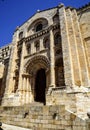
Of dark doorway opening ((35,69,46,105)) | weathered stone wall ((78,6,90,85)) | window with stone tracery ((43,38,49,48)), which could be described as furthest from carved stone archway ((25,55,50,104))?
weathered stone wall ((78,6,90,85))

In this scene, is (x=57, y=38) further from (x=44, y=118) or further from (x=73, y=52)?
(x=44, y=118)

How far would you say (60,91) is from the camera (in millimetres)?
10273

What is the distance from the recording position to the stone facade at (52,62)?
10.2 m

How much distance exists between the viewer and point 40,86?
14.2 m

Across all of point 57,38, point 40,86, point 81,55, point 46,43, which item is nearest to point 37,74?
point 40,86

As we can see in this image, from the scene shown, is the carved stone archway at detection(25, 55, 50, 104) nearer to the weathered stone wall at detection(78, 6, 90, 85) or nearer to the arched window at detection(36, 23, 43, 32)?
the weathered stone wall at detection(78, 6, 90, 85)

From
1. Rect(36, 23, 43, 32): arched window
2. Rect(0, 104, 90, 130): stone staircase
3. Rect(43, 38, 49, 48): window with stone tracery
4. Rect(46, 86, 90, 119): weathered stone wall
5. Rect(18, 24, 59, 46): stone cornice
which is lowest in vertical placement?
Rect(0, 104, 90, 130): stone staircase

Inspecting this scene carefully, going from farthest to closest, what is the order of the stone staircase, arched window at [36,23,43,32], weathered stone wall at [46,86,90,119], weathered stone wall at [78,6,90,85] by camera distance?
arched window at [36,23,43,32], weathered stone wall at [78,6,90,85], weathered stone wall at [46,86,90,119], the stone staircase

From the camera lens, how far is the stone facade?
33.6 ft

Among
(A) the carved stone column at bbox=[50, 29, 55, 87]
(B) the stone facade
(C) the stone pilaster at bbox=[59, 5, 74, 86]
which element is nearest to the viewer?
(B) the stone facade

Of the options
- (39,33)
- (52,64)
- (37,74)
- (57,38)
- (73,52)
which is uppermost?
(39,33)

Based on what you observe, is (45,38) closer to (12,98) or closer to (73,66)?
(73,66)

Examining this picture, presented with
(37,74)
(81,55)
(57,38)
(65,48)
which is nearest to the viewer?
(81,55)

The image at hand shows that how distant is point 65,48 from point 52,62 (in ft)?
5.59
